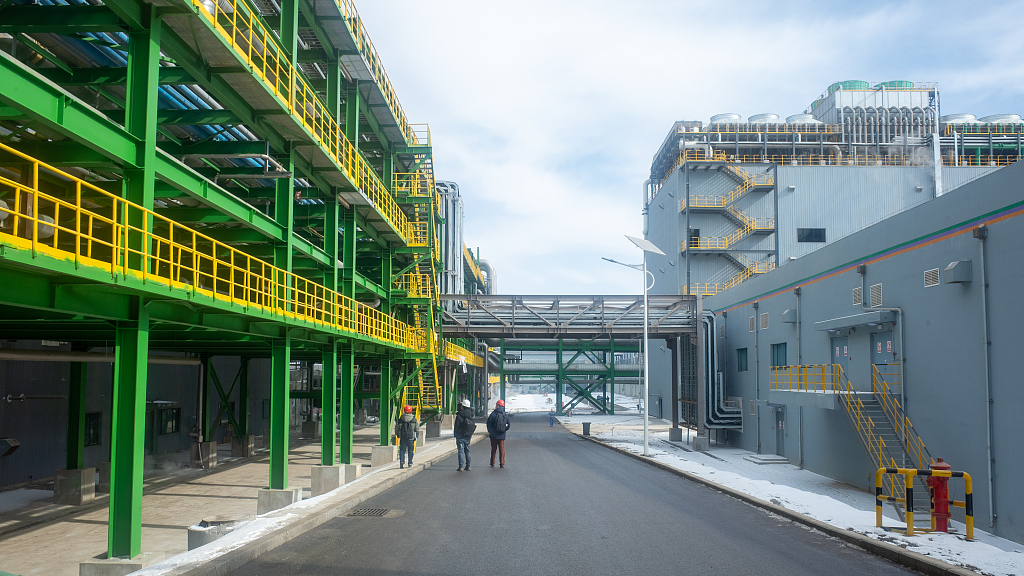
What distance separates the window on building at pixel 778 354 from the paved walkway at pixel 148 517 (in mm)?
15470

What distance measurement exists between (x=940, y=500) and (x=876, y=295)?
389 inches

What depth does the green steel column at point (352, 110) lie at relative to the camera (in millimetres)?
20016

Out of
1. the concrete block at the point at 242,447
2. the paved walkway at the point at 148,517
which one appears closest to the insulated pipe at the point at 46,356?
the paved walkway at the point at 148,517

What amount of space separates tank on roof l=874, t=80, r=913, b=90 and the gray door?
3759cm

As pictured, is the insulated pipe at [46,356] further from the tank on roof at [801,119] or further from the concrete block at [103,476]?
the tank on roof at [801,119]

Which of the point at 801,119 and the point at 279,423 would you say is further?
the point at 801,119

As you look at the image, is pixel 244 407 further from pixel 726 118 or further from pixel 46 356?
pixel 726 118

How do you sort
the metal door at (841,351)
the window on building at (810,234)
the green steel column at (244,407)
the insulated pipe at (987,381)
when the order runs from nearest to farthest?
the insulated pipe at (987,381)
the metal door at (841,351)
the green steel column at (244,407)
the window on building at (810,234)

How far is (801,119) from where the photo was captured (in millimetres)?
50344

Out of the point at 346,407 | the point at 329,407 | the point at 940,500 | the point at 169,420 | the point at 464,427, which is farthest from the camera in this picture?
the point at 169,420

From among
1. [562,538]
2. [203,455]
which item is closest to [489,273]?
[203,455]

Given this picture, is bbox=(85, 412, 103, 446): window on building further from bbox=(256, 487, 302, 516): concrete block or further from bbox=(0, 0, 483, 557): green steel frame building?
bbox=(256, 487, 302, 516): concrete block

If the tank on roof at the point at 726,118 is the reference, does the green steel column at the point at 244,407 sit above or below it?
below

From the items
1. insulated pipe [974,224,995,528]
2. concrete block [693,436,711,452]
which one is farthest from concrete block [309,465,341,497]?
concrete block [693,436,711,452]
